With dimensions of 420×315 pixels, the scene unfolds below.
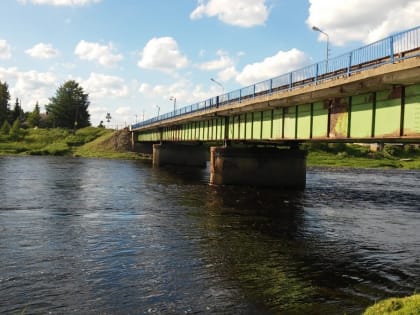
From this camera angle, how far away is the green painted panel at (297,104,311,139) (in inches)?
1177

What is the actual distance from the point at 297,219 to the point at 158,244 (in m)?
10.8

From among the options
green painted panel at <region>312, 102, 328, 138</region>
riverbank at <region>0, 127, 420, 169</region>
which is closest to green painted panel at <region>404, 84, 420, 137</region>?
green painted panel at <region>312, 102, 328, 138</region>

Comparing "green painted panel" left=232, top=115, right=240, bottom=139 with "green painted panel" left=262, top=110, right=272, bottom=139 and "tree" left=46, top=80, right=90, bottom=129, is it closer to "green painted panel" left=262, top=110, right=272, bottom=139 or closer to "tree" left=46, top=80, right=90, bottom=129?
"green painted panel" left=262, top=110, right=272, bottom=139

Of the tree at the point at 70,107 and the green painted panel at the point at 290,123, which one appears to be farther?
the tree at the point at 70,107

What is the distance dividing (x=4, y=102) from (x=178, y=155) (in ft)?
376

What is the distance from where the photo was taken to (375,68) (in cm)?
2123

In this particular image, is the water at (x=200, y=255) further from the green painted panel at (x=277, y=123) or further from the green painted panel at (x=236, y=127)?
the green painted panel at (x=236, y=127)

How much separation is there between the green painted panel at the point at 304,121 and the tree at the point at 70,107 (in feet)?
479

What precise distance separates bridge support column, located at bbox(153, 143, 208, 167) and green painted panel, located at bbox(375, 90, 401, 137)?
196 feet

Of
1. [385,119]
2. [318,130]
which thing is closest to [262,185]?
[318,130]

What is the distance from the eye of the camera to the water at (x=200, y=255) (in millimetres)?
12453

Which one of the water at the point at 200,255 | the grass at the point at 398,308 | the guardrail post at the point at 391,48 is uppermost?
the guardrail post at the point at 391,48

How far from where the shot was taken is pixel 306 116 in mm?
30266

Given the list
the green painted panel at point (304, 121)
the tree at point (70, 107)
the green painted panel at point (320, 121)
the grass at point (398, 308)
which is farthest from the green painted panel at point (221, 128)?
the tree at point (70, 107)
